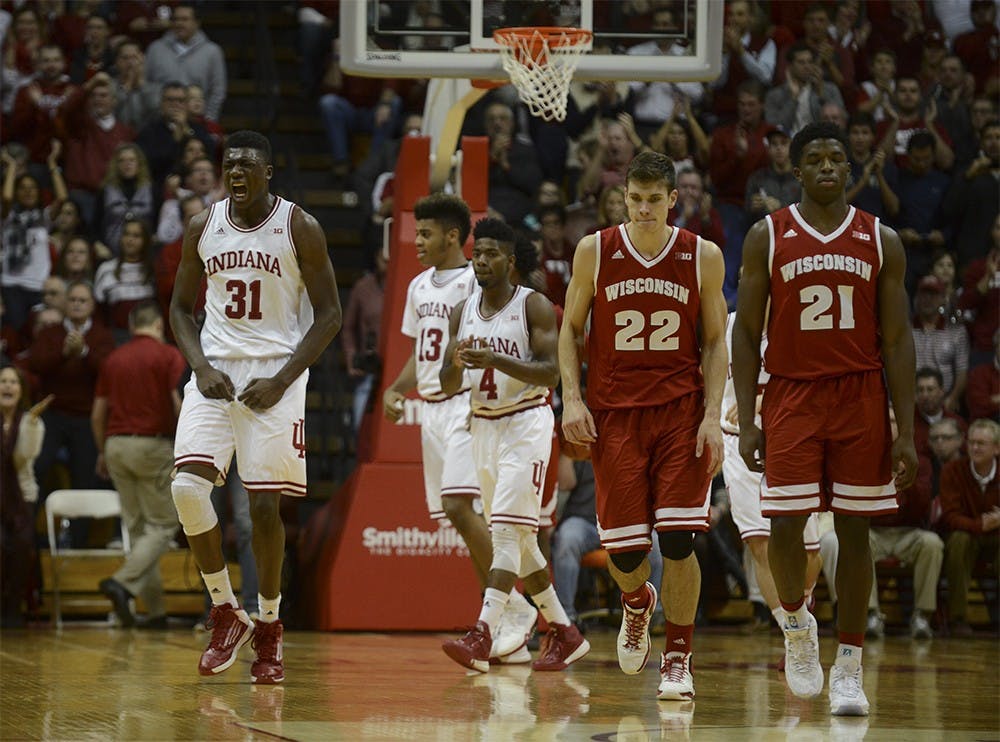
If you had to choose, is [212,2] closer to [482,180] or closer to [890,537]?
[482,180]

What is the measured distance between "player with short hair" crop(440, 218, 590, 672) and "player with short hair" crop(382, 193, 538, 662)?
0.24 meters

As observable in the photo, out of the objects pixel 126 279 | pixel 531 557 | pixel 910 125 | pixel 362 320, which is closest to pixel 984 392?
pixel 910 125

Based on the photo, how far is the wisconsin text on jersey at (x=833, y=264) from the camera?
6.52m

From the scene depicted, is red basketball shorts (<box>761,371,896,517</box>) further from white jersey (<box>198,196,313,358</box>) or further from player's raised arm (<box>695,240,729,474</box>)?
white jersey (<box>198,196,313,358</box>)

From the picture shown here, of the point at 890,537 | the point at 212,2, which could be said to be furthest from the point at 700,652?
the point at 212,2

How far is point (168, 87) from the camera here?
1455 cm

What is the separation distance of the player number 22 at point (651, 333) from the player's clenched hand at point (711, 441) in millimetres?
398

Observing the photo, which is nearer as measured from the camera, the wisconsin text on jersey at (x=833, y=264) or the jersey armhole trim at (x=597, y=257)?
the wisconsin text on jersey at (x=833, y=264)

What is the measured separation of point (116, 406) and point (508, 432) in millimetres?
4365

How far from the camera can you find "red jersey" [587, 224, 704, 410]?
22.8 feet

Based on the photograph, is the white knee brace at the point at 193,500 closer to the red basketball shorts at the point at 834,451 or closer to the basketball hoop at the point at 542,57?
the red basketball shorts at the point at 834,451

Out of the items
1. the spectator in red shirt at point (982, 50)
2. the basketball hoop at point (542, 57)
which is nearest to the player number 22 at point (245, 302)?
the basketball hoop at point (542, 57)

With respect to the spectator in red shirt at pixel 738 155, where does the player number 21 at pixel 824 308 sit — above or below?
below

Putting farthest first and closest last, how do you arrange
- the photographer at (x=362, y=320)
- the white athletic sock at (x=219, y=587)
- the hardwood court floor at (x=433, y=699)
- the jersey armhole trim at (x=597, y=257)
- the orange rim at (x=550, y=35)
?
the photographer at (x=362, y=320) < the orange rim at (x=550, y=35) < the white athletic sock at (x=219, y=587) < the jersey armhole trim at (x=597, y=257) < the hardwood court floor at (x=433, y=699)
